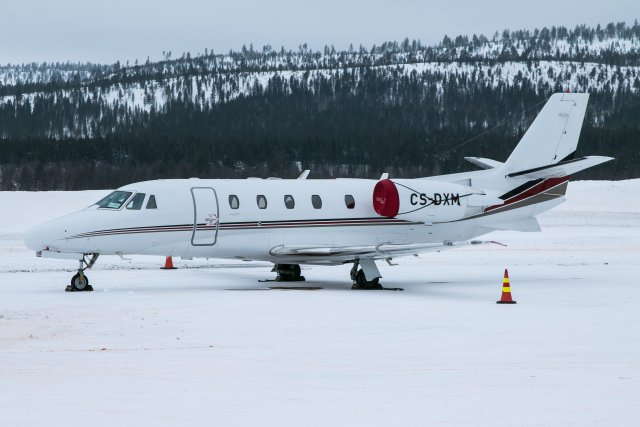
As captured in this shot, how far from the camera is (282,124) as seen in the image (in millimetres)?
148875

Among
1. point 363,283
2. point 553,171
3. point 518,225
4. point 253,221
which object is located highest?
point 553,171

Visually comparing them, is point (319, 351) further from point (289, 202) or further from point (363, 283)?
point (289, 202)

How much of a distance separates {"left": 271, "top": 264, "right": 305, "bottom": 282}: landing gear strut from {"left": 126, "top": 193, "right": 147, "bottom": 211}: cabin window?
14.4ft

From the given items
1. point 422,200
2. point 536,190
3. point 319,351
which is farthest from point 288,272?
point 319,351

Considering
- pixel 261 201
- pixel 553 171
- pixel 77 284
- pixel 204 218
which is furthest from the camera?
pixel 553 171

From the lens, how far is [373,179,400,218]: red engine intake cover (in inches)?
954

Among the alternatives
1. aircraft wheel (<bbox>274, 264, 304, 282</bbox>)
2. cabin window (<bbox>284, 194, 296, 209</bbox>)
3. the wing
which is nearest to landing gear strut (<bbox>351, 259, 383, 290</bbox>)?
the wing

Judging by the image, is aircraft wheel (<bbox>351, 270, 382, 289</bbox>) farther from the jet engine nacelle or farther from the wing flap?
the jet engine nacelle

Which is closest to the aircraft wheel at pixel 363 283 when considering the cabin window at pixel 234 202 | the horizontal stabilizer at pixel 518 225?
the cabin window at pixel 234 202

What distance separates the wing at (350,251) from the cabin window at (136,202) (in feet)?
10.6

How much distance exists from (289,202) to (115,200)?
4.15 meters

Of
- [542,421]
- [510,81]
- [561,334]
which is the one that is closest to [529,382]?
[542,421]

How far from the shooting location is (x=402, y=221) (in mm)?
24750

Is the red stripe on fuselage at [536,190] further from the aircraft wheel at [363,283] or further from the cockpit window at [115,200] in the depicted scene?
the cockpit window at [115,200]
